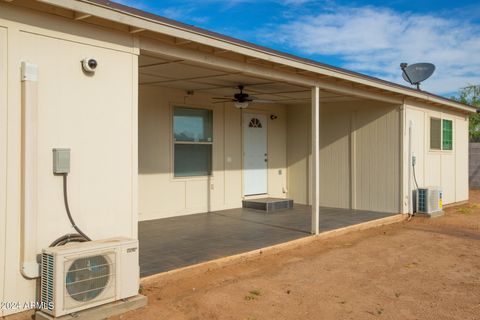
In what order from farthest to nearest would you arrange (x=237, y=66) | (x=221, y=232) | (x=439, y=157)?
(x=439, y=157), (x=221, y=232), (x=237, y=66)

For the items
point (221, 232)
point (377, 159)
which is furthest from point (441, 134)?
point (221, 232)

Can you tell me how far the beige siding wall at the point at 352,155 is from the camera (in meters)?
9.74

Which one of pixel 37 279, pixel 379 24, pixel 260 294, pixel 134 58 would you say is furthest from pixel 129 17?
pixel 379 24

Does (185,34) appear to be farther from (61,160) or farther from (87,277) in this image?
(87,277)

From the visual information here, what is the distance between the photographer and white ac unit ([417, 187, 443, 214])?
9.77 m

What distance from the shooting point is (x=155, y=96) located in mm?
8258

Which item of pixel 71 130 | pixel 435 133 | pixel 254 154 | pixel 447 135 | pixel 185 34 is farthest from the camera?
pixel 447 135

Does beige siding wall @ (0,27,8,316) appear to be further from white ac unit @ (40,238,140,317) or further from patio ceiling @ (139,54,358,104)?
patio ceiling @ (139,54,358,104)

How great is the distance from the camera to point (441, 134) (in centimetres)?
1130

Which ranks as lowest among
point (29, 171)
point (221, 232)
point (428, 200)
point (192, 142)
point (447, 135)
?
point (221, 232)

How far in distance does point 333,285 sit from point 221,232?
8.22 ft

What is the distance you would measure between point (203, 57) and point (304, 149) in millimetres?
6093

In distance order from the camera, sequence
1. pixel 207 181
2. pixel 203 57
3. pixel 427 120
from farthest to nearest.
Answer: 1. pixel 427 120
2. pixel 207 181
3. pixel 203 57

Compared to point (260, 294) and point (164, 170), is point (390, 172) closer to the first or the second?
point (164, 170)
